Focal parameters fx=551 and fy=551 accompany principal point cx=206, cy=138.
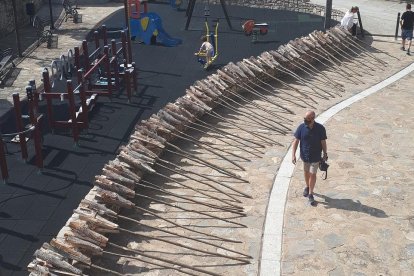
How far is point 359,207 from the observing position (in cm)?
A: 1248

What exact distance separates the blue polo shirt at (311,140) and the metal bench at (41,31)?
55.0ft

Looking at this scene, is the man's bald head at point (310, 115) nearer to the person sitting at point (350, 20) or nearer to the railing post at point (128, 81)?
the railing post at point (128, 81)

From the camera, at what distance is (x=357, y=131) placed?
16.5 meters

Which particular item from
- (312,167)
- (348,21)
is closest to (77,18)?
(348,21)

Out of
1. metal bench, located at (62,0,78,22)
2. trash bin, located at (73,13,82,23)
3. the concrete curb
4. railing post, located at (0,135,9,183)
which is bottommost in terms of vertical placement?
the concrete curb

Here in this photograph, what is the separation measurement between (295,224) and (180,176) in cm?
342

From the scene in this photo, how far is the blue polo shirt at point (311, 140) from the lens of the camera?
11.9m

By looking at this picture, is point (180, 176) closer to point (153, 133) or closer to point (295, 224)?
point (153, 133)

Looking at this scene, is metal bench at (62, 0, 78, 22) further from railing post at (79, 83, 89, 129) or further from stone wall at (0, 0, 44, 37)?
railing post at (79, 83, 89, 129)

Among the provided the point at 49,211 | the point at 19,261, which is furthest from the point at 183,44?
the point at 19,261

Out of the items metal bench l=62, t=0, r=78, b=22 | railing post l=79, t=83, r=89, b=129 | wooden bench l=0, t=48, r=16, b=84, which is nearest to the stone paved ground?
railing post l=79, t=83, r=89, b=129

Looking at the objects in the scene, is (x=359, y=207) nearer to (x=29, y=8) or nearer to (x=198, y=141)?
(x=198, y=141)

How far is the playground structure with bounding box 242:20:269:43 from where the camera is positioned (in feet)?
83.6

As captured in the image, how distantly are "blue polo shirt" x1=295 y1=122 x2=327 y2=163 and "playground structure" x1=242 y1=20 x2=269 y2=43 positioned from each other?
14.0 m
